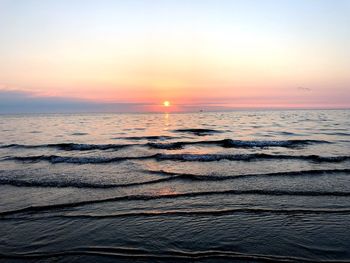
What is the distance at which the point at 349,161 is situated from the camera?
14.4m

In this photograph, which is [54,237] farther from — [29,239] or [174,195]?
[174,195]

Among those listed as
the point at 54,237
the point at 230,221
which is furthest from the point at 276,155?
the point at 54,237

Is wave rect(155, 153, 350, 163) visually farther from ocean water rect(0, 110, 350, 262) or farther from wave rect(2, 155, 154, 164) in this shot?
wave rect(2, 155, 154, 164)

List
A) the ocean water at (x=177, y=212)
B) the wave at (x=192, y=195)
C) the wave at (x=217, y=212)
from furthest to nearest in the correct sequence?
the wave at (x=192, y=195) → the wave at (x=217, y=212) → the ocean water at (x=177, y=212)

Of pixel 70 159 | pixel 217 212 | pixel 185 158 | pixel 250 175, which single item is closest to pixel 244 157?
pixel 185 158

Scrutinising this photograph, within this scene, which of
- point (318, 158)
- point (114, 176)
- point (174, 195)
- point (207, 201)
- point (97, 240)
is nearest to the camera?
point (97, 240)

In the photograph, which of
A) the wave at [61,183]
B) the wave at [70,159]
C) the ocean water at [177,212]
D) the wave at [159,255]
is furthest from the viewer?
the wave at [70,159]

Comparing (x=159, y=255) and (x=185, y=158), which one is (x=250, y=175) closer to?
(x=185, y=158)

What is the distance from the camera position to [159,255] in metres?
5.12

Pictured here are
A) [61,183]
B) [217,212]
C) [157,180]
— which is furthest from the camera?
[157,180]

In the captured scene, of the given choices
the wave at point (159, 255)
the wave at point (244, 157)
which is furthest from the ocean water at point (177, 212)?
the wave at point (244, 157)

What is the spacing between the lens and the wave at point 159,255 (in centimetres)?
498

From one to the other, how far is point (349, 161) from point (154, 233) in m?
12.6

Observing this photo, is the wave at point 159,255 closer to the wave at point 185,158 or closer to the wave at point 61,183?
the wave at point 61,183
